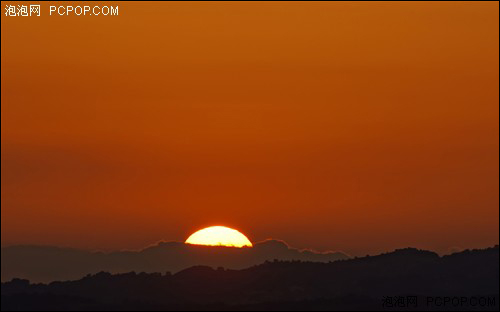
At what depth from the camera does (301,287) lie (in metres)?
80.9

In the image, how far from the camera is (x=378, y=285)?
81.9 metres

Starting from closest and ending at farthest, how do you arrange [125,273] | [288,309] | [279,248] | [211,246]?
[288,309]
[125,273]
[211,246]
[279,248]

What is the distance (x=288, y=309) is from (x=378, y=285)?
1213cm

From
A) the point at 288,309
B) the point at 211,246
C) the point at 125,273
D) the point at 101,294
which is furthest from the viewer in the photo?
the point at 211,246

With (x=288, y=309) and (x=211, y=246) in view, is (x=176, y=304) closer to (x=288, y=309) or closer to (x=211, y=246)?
(x=288, y=309)

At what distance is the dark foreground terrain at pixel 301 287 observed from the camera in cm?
7400

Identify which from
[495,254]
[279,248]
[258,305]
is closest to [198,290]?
[258,305]

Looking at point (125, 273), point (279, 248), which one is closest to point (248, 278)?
point (125, 273)

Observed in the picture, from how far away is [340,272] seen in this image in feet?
280

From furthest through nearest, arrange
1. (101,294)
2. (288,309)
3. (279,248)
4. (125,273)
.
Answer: (279,248), (125,273), (101,294), (288,309)

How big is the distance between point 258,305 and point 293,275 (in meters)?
12.0

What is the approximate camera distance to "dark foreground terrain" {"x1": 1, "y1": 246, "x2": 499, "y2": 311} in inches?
2913

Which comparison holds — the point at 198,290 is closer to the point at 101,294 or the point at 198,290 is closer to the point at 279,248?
the point at 101,294

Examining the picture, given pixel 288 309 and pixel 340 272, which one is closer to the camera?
pixel 288 309
